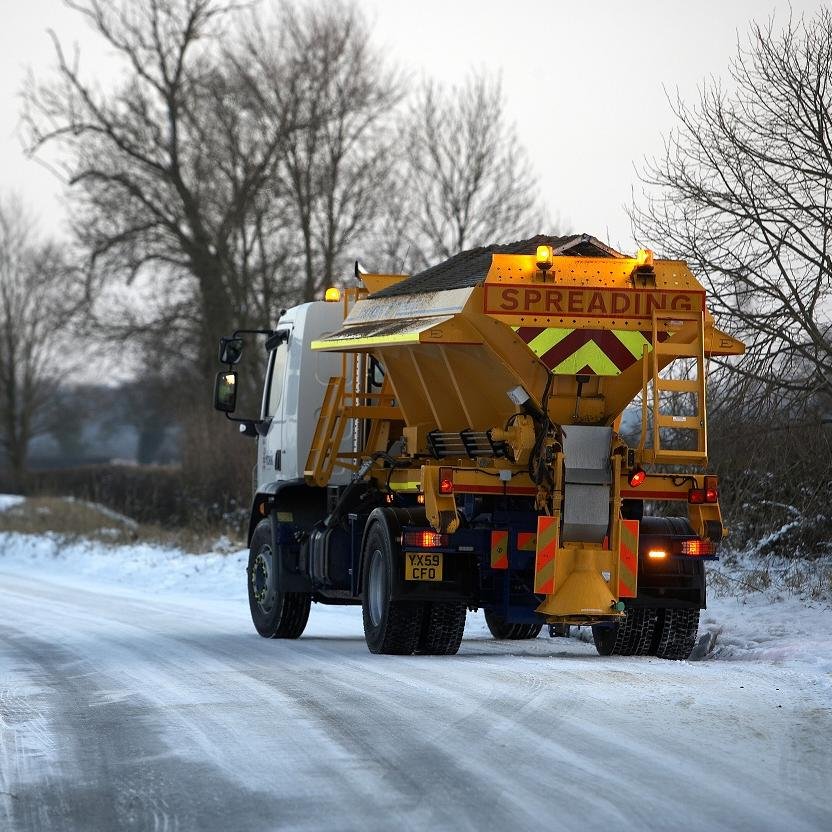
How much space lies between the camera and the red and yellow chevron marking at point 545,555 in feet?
35.4

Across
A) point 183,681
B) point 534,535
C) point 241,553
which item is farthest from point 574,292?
point 241,553

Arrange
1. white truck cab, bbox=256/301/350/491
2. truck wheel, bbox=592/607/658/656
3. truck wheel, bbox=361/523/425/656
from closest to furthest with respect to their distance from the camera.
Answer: truck wheel, bbox=361/523/425/656, truck wheel, bbox=592/607/658/656, white truck cab, bbox=256/301/350/491

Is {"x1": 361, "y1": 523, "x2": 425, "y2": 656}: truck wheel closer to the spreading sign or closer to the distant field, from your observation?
the spreading sign

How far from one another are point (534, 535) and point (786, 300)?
4998mm

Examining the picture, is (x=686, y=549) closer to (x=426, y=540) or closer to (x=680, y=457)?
(x=680, y=457)

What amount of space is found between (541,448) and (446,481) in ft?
2.49

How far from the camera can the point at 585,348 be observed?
420 inches

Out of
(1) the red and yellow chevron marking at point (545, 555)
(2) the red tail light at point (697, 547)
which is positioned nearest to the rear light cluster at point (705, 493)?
(2) the red tail light at point (697, 547)

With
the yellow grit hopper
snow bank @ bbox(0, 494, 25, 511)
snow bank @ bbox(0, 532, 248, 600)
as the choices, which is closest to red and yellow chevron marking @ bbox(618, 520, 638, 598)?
the yellow grit hopper

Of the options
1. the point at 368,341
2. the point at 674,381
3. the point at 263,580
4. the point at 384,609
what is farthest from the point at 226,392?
the point at 674,381

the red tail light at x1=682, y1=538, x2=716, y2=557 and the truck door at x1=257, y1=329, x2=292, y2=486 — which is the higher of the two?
the truck door at x1=257, y1=329, x2=292, y2=486

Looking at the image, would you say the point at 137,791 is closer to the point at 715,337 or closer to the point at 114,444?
the point at 715,337

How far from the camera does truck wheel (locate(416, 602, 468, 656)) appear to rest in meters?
11.6

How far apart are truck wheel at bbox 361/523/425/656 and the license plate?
14 centimetres
